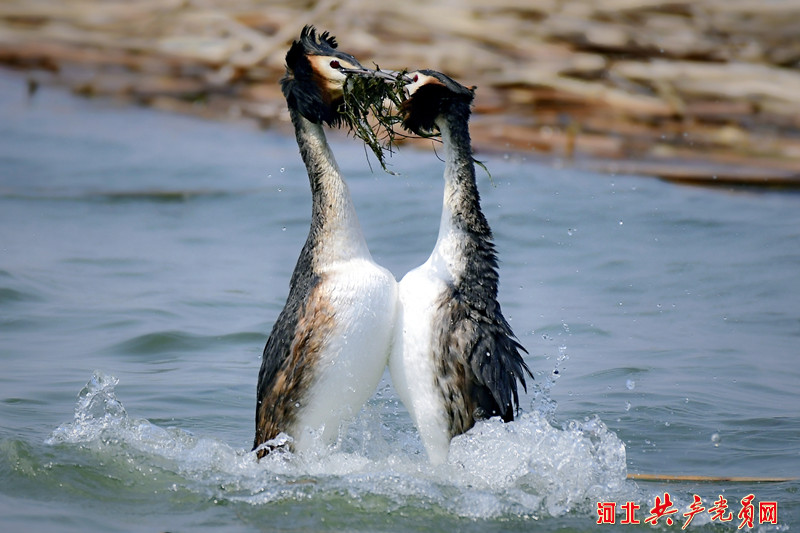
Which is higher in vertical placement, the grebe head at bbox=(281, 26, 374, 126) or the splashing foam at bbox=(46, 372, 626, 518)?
the grebe head at bbox=(281, 26, 374, 126)

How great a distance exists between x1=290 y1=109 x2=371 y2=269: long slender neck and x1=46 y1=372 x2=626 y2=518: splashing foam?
2.82 ft

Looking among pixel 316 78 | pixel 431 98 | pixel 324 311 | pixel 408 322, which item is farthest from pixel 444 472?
pixel 316 78

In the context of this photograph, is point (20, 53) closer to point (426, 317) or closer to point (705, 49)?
point (705, 49)

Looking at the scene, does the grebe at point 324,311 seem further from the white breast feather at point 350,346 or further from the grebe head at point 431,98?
the grebe head at point 431,98

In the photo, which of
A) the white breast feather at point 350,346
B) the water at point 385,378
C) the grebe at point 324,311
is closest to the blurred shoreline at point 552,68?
the water at point 385,378

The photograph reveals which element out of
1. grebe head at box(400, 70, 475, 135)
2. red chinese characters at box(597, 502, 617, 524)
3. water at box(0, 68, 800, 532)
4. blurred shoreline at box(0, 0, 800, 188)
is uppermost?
blurred shoreline at box(0, 0, 800, 188)

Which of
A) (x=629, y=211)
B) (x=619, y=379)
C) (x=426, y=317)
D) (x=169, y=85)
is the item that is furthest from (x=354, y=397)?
(x=169, y=85)

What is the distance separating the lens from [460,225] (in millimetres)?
5555

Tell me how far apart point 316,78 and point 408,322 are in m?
1.22

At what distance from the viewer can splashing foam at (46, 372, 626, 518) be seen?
17.8 ft

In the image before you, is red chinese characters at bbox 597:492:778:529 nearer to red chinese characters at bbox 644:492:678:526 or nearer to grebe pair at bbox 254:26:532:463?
red chinese characters at bbox 644:492:678:526

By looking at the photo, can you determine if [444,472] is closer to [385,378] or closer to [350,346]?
[350,346]

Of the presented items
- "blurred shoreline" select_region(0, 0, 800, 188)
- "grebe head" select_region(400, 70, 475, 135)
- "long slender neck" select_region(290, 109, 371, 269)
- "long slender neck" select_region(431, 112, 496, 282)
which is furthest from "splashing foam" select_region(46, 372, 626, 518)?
"blurred shoreline" select_region(0, 0, 800, 188)

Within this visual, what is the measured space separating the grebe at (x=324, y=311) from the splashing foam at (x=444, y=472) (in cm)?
16
